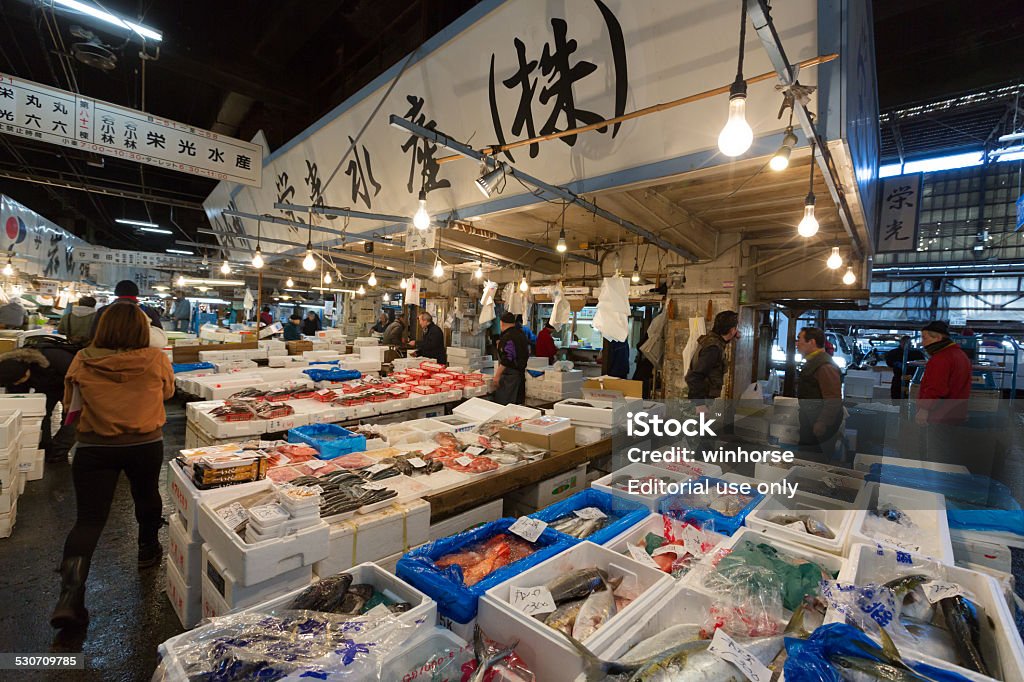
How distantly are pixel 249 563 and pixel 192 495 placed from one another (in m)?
0.97

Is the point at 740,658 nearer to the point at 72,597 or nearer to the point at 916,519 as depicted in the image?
the point at 916,519

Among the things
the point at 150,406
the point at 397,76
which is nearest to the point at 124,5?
the point at 397,76

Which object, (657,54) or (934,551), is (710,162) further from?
(934,551)

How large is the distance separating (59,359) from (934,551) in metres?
8.93

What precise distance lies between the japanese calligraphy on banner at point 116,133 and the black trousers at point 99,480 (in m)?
5.33

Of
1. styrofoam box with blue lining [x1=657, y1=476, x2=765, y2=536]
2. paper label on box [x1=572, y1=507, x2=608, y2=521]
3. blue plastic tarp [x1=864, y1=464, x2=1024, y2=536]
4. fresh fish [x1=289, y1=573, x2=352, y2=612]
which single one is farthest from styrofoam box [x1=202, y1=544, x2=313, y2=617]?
blue plastic tarp [x1=864, y1=464, x2=1024, y2=536]

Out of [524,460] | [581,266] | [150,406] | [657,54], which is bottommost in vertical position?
[524,460]

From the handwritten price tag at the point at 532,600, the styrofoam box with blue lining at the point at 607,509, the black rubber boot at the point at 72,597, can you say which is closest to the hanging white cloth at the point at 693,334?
the styrofoam box with blue lining at the point at 607,509

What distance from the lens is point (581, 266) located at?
31.4 ft

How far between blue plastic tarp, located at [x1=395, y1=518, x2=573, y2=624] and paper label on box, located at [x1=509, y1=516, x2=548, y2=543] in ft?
0.17

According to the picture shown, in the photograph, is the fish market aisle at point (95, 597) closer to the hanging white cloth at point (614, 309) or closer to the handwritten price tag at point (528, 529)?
the handwritten price tag at point (528, 529)

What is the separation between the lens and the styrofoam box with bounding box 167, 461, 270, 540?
260cm

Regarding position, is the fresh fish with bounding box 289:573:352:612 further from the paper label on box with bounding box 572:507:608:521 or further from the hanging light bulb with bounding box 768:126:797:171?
the hanging light bulb with bounding box 768:126:797:171

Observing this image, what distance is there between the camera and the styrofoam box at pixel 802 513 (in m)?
2.28
